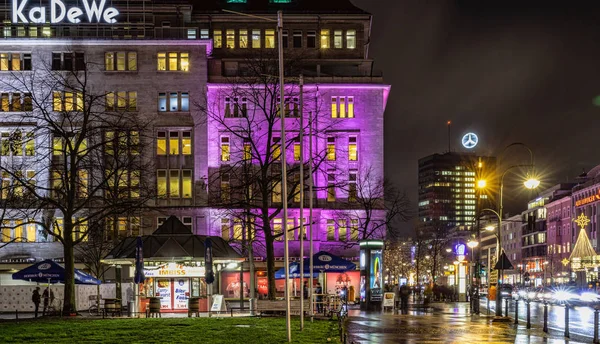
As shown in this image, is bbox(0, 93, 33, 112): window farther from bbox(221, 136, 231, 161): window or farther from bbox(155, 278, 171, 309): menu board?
bbox(155, 278, 171, 309): menu board

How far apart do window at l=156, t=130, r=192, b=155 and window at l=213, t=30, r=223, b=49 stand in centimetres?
1334

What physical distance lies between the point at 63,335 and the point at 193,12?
243 ft

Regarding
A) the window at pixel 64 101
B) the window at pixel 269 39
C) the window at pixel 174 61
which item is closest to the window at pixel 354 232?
the window at pixel 269 39

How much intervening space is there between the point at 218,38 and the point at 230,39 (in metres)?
1.38

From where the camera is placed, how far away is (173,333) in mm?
30375

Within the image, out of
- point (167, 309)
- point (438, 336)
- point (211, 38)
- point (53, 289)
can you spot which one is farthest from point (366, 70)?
point (438, 336)

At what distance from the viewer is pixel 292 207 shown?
303 feet

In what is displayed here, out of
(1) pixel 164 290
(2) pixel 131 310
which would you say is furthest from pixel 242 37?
(2) pixel 131 310

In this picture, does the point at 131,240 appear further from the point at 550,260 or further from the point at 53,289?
the point at 550,260

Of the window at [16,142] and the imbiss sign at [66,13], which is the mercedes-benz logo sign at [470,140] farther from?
the imbiss sign at [66,13]

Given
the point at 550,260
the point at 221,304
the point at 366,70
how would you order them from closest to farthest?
the point at 221,304
the point at 366,70
the point at 550,260

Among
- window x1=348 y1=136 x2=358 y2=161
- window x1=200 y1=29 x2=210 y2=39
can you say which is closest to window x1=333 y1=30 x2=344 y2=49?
window x1=348 y1=136 x2=358 y2=161

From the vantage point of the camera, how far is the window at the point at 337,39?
100188 mm

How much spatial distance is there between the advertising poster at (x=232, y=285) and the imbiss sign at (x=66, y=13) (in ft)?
93.8
